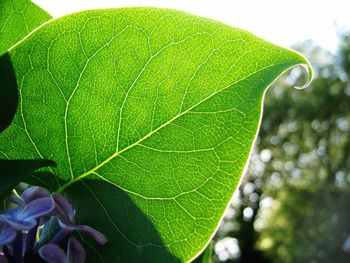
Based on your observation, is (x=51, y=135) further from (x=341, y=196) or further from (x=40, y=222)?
(x=341, y=196)

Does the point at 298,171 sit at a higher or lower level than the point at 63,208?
lower

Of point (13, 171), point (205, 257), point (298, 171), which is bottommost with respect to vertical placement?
point (298, 171)

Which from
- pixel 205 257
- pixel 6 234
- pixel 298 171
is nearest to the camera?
pixel 6 234

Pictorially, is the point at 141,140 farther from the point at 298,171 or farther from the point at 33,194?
the point at 298,171

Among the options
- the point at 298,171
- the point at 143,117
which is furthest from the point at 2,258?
Answer: the point at 298,171

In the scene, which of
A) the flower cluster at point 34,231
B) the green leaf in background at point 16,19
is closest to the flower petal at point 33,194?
the flower cluster at point 34,231

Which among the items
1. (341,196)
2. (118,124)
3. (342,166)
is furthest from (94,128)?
(342,166)

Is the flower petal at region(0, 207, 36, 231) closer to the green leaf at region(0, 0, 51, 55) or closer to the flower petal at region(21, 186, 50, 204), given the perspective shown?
the flower petal at region(21, 186, 50, 204)

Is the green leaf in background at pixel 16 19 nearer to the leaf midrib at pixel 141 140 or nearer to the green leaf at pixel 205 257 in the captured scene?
the leaf midrib at pixel 141 140
